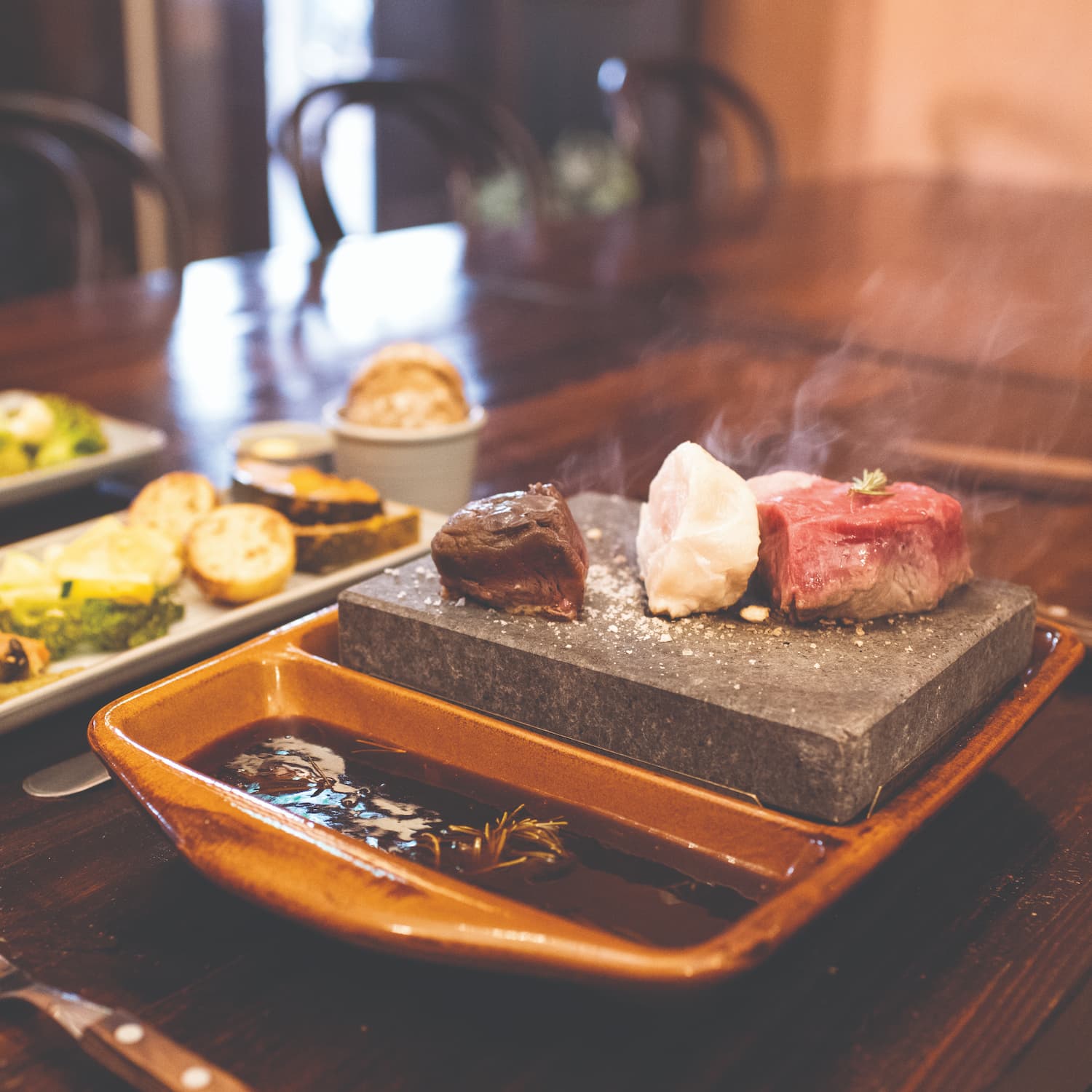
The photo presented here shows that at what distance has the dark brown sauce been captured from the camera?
61 centimetres

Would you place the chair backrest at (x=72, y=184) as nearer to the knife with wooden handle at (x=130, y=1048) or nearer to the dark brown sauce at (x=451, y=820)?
the dark brown sauce at (x=451, y=820)

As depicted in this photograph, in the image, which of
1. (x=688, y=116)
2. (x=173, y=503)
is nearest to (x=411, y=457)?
(x=173, y=503)

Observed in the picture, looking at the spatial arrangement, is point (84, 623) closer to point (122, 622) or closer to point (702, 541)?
point (122, 622)

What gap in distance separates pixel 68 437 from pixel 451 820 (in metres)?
0.81

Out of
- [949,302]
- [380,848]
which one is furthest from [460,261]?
[380,848]

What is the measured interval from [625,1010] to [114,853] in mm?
316

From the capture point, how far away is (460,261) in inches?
94.3

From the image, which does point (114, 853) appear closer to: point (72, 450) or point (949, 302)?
A: point (72, 450)

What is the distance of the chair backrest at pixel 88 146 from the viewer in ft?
7.79

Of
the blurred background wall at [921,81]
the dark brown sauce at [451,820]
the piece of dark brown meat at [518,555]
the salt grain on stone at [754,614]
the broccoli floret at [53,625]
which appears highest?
the blurred background wall at [921,81]

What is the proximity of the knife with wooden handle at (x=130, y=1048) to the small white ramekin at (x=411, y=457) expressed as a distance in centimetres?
67

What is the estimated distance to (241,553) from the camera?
1008mm

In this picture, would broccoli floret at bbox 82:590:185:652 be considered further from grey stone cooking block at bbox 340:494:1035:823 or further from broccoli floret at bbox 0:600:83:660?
grey stone cooking block at bbox 340:494:1035:823

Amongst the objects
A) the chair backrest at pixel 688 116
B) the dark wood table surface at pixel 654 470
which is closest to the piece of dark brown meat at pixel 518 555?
the dark wood table surface at pixel 654 470
